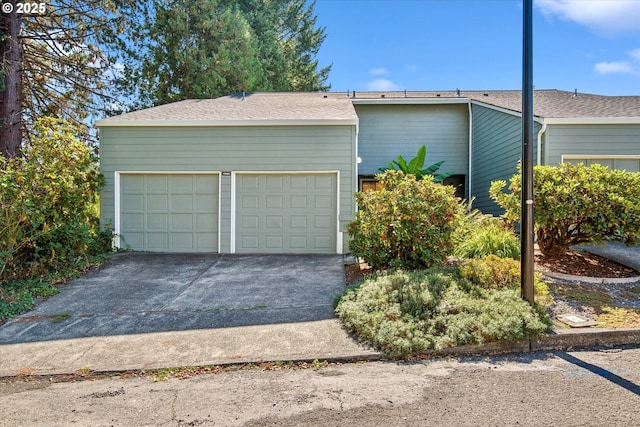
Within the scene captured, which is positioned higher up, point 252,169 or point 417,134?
point 417,134

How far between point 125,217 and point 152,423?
7429mm

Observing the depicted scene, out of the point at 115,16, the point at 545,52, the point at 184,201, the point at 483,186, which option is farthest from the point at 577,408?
the point at 115,16

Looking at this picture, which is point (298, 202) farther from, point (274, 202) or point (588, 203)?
point (588, 203)

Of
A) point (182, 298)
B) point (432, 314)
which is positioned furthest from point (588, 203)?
point (182, 298)

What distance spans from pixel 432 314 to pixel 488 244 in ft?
9.56

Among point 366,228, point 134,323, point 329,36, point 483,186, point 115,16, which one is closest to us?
point 134,323

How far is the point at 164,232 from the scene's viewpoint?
921cm

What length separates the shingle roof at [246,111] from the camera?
9.20m

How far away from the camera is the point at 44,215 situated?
6949 millimetres

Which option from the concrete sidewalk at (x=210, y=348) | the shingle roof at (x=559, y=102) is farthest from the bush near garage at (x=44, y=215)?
the shingle roof at (x=559, y=102)

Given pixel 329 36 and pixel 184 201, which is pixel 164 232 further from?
pixel 329 36

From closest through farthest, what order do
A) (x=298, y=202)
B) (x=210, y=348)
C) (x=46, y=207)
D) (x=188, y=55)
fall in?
1. (x=210, y=348)
2. (x=46, y=207)
3. (x=298, y=202)
4. (x=188, y=55)

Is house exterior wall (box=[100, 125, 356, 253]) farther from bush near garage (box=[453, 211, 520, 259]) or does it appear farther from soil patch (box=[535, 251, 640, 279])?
soil patch (box=[535, 251, 640, 279])

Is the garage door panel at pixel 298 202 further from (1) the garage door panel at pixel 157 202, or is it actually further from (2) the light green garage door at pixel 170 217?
(1) the garage door panel at pixel 157 202
